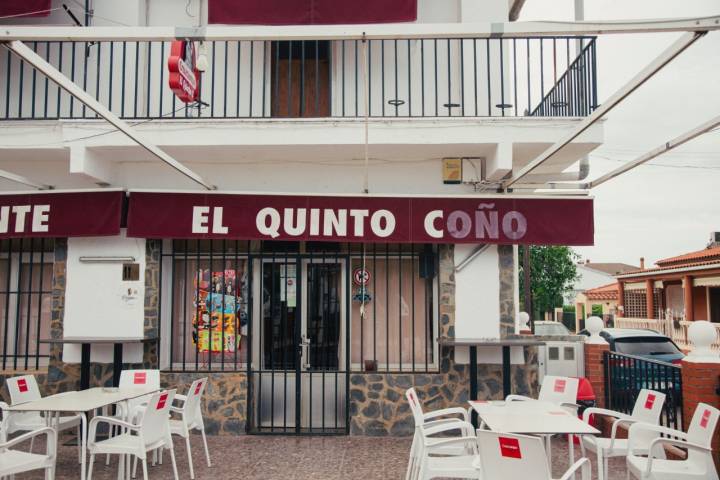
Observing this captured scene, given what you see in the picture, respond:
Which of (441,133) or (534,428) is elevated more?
(441,133)

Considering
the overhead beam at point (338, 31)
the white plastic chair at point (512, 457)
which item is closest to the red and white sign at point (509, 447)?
the white plastic chair at point (512, 457)

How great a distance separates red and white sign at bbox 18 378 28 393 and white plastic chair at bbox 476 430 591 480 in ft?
17.0

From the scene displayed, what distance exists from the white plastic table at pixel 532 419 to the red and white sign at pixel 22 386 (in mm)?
4800

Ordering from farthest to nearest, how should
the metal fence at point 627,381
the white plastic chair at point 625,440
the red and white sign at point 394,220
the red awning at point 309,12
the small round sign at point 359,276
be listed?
1. the small round sign at point 359,276
2. the red and white sign at point 394,220
3. the red awning at point 309,12
4. the metal fence at point 627,381
5. the white plastic chair at point 625,440

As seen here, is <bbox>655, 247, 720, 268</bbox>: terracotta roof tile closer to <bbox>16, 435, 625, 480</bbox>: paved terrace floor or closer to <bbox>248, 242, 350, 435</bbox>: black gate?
<bbox>16, 435, 625, 480</bbox>: paved terrace floor

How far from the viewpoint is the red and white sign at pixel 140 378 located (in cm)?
779

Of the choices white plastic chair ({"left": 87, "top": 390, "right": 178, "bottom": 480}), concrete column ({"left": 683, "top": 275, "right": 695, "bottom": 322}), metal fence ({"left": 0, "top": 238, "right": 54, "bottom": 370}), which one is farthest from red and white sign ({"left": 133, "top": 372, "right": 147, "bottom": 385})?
concrete column ({"left": 683, "top": 275, "right": 695, "bottom": 322})

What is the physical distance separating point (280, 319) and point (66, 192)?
130 inches

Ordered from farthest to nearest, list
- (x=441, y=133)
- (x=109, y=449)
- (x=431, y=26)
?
(x=441, y=133), (x=109, y=449), (x=431, y=26)

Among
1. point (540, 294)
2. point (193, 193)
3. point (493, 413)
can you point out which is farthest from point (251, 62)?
point (540, 294)

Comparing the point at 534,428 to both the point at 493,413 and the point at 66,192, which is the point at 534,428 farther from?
the point at 66,192

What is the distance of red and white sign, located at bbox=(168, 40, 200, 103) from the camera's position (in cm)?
712

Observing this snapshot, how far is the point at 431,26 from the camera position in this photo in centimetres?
499

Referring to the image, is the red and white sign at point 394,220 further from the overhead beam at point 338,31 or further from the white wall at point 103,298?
the overhead beam at point 338,31
